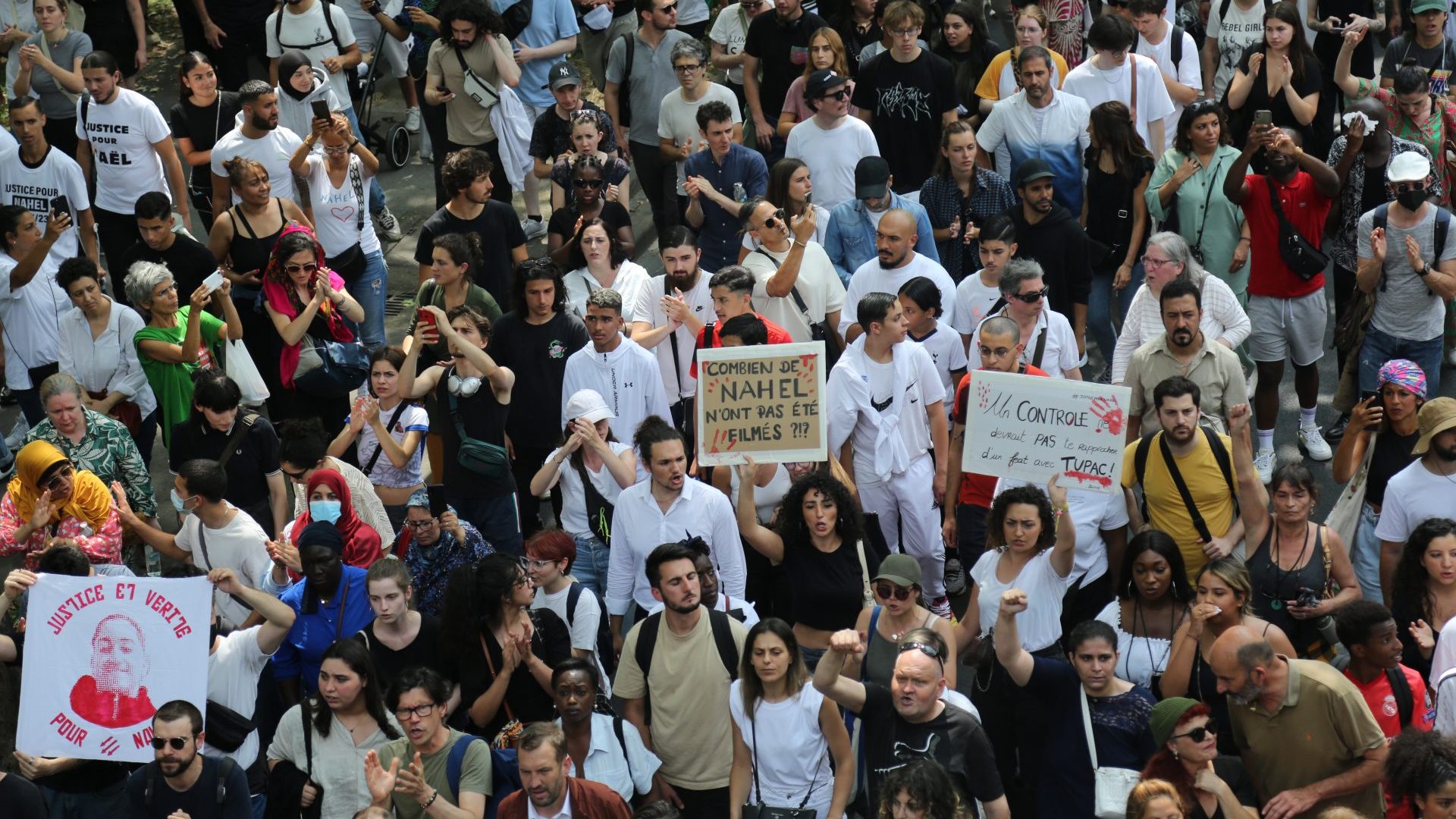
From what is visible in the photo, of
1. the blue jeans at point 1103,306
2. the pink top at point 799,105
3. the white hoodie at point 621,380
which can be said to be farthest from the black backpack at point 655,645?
the pink top at point 799,105

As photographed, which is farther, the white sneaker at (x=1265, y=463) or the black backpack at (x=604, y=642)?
the white sneaker at (x=1265, y=463)

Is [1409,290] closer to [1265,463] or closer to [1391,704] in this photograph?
[1265,463]

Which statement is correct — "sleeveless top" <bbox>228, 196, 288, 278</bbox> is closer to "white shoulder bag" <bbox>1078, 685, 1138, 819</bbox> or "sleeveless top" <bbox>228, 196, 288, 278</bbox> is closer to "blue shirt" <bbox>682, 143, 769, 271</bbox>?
"blue shirt" <bbox>682, 143, 769, 271</bbox>

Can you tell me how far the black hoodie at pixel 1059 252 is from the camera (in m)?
10.4

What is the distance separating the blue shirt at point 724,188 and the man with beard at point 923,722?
4.58m

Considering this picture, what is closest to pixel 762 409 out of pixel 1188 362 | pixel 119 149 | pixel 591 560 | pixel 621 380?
pixel 621 380

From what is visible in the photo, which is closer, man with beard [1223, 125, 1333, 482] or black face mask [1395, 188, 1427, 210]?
black face mask [1395, 188, 1427, 210]

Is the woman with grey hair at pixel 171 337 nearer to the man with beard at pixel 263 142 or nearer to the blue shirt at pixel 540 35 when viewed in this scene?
the man with beard at pixel 263 142

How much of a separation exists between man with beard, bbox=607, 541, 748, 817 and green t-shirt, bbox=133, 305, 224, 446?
11.9 ft

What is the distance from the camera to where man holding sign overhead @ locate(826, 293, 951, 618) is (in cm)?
921

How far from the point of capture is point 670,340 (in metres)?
10.2

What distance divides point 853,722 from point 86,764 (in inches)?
132

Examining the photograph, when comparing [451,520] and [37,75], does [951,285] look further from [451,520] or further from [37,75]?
[37,75]

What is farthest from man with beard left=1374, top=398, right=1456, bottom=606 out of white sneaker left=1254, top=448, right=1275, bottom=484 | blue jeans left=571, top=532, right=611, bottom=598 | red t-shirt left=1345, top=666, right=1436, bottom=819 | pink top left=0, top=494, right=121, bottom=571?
pink top left=0, top=494, right=121, bottom=571
